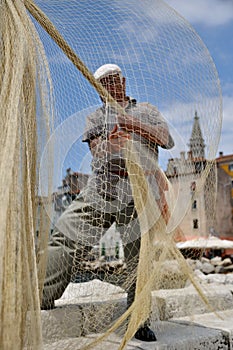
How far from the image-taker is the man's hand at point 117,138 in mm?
2221

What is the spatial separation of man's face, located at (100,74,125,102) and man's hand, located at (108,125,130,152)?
0.53 feet

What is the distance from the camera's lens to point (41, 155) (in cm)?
195

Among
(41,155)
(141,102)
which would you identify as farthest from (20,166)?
(141,102)

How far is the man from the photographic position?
2.18 m

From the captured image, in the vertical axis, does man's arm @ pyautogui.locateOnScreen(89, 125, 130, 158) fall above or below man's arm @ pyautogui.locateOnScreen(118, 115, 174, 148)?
below

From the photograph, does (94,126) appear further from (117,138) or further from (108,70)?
(108,70)

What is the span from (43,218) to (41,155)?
339mm

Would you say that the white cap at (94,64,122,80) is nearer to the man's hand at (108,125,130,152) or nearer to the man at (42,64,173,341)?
the man at (42,64,173,341)

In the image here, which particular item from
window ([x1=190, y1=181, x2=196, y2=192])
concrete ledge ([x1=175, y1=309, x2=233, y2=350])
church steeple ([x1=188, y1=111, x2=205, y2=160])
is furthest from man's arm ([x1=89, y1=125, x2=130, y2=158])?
concrete ledge ([x1=175, y1=309, x2=233, y2=350])

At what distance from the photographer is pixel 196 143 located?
2484 mm

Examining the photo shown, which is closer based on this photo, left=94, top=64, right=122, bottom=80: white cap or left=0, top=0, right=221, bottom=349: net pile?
left=0, top=0, right=221, bottom=349: net pile

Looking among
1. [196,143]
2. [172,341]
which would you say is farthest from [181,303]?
[196,143]

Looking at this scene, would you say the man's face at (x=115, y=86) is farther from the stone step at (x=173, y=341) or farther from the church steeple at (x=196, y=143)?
the stone step at (x=173, y=341)

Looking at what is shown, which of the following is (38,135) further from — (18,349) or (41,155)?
(18,349)
